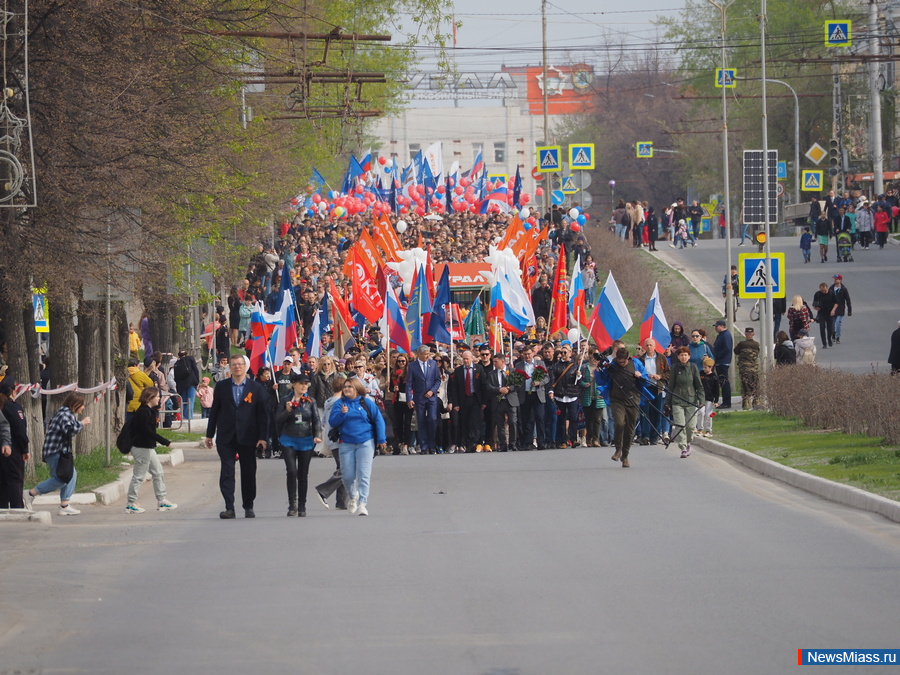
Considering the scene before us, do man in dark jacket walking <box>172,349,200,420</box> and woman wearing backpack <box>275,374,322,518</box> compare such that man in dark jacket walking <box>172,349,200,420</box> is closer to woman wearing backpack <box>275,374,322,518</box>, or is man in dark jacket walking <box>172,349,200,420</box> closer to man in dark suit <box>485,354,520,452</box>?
man in dark suit <box>485,354,520,452</box>

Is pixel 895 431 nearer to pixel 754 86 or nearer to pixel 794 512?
pixel 794 512

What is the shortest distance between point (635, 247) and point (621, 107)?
52817 millimetres

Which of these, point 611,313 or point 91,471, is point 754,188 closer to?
point 611,313

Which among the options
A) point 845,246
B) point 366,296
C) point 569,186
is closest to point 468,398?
point 366,296

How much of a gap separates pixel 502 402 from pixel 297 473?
834 centimetres

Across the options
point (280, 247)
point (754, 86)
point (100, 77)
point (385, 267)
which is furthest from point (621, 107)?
point (100, 77)

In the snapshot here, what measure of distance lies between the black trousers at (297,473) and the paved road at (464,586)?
0.29 m

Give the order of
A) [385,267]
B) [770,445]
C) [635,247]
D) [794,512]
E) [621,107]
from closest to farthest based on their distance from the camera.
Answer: [794,512]
[770,445]
[385,267]
[635,247]
[621,107]

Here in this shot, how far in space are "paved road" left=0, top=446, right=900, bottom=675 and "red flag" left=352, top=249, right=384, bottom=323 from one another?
36.0 feet

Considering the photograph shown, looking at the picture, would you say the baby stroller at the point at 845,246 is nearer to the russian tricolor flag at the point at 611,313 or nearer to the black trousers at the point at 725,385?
the black trousers at the point at 725,385

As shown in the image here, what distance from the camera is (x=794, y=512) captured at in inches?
546

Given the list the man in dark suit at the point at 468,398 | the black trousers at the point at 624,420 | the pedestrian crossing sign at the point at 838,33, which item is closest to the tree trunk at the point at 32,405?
the man in dark suit at the point at 468,398

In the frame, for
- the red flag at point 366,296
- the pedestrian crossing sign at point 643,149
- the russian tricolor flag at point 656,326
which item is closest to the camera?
the russian tricolor flag at point 656,326

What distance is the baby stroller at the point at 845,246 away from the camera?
48625mm
